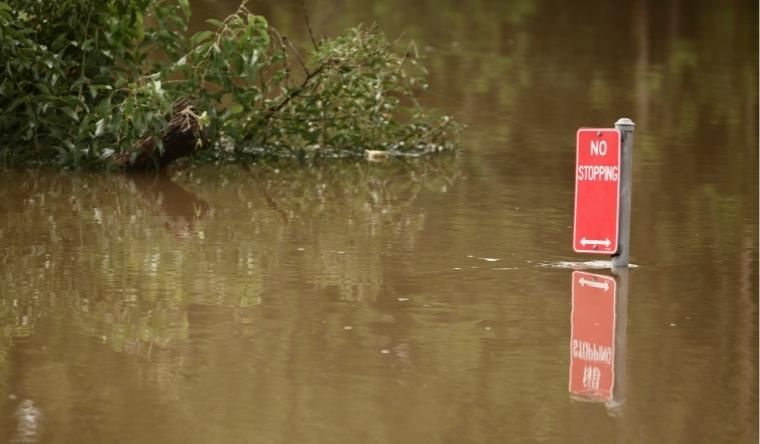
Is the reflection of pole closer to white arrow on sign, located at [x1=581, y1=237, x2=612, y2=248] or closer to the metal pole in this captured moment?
A: white arrow on sign, located at [x1=581, y1=237, x2=612, y2=248]

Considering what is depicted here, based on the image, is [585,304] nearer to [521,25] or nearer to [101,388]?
[101,388]

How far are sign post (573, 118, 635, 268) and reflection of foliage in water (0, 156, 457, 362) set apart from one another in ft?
4.02

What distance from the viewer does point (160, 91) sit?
1293cm

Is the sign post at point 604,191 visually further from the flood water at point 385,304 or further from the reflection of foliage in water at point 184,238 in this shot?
the reflection of foliage in water at point 184,238

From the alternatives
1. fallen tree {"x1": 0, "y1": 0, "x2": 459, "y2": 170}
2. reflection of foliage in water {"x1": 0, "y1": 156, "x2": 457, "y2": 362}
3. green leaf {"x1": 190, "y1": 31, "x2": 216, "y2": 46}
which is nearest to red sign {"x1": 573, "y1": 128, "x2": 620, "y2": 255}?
reflection of foliage in water {"x1": 0, "y1": 156, "x2": 457, "y2": 362}

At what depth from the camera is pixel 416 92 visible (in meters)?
19.8

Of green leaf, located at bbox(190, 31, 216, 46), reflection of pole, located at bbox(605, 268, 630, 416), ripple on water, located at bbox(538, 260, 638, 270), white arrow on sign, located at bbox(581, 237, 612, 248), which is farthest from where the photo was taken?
green leaf, located at bbox(190, 31, 216, 46)

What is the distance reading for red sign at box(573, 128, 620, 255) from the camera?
9.68 metres

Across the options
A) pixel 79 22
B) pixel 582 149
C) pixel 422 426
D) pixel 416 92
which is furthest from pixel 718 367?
pixel 416 92

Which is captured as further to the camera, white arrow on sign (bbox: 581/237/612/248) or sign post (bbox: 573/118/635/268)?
white arrow on sign (bbox: 581/237/612/248)

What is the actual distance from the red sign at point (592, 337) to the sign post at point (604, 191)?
239mm

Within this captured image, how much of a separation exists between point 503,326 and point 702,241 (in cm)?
322

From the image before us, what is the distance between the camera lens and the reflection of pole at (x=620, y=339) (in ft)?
22.8

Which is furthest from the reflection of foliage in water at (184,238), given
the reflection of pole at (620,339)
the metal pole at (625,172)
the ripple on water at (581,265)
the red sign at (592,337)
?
the metal pole at (625,172)
